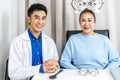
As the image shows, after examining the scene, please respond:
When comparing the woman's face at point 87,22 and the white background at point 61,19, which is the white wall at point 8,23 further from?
the woman's face at point 87,22

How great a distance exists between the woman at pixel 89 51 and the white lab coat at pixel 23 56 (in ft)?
0.62

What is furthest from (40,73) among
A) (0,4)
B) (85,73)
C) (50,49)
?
(0,4)

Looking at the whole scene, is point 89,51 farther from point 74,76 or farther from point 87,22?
point 74,76

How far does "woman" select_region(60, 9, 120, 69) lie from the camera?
1.91 meters

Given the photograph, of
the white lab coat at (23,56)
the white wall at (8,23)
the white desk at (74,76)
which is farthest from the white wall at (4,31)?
the white desk at (74,76)

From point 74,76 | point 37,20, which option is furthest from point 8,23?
point 74,76

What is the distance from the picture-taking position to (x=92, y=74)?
1359 millimetres

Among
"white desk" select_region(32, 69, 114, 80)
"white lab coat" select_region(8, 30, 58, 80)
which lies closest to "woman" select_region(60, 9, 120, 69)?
"white lab coat" select_region(8, 30, 58, 80)

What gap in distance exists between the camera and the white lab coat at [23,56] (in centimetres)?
152

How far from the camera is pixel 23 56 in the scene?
1.74 metres

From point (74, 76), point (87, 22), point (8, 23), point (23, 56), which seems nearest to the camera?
point (74, 76)

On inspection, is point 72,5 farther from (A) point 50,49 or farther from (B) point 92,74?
(B) point 92,74

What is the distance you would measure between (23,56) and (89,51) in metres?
0.60

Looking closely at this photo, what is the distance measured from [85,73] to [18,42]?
65 centimetres
